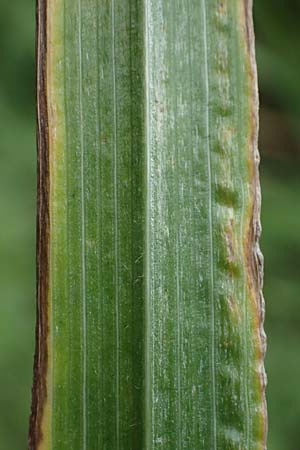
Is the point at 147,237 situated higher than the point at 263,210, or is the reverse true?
the point at 263,210

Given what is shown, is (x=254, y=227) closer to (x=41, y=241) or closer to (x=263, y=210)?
(x=41, y=241)

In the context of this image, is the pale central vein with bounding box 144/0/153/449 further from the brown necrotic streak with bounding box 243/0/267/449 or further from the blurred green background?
the blurred green background

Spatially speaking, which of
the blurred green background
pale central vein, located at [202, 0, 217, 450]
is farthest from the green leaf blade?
the blurred green background

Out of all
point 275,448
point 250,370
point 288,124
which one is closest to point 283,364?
point 275,448

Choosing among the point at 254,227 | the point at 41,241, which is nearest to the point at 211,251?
the point at 254,227

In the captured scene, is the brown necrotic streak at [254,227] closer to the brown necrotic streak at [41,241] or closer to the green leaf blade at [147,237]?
the green leaf blade at [147,237]

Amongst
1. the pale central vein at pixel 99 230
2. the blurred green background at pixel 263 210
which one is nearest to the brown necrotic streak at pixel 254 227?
the pale central vein at pixel 99 230
